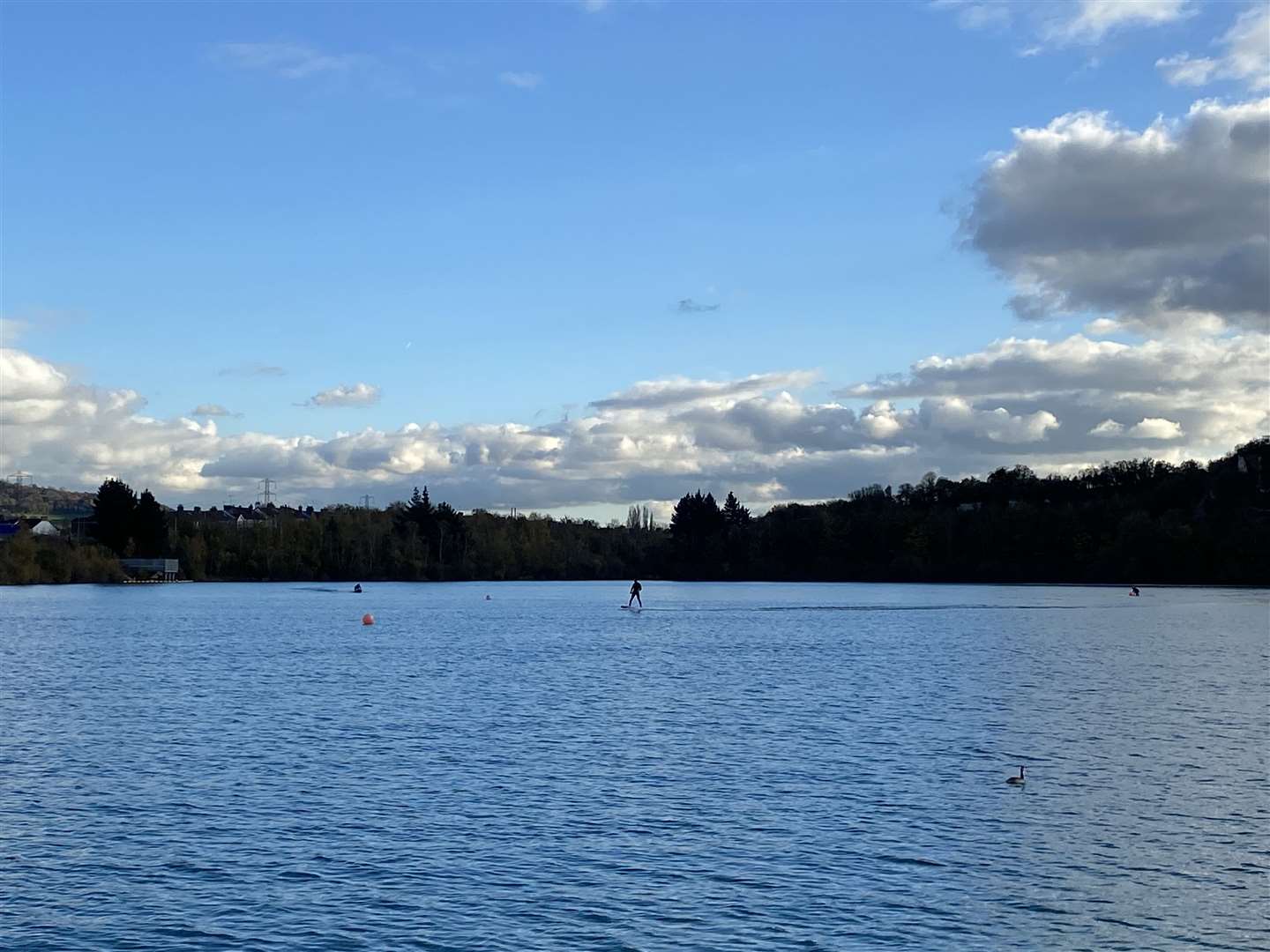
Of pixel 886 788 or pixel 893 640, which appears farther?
pixel 893 640

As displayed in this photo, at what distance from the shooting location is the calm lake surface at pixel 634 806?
2075 centimetres

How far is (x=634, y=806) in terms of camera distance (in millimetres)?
29391

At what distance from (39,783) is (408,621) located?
87.8m

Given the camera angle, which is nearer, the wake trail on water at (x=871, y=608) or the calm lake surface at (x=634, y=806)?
the calm lake surface at (x=634, y=806)

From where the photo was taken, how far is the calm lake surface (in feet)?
68.1

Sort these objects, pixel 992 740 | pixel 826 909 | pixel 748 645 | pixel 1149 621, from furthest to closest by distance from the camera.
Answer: pixel 1149 621, pixel 748 645, pixel 992 740, pixel 826 909

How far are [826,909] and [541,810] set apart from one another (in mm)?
9206

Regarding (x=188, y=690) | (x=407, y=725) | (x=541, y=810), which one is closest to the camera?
(x=541, y=810)

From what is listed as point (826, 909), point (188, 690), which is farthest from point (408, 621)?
point (826, 909)

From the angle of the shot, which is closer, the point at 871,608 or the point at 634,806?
the point at 634,806

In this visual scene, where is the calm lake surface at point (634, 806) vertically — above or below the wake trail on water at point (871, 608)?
below

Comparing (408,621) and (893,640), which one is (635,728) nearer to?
(893,640)

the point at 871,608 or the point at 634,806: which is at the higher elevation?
the point at 871,608

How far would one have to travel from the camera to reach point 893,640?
3474 inches
